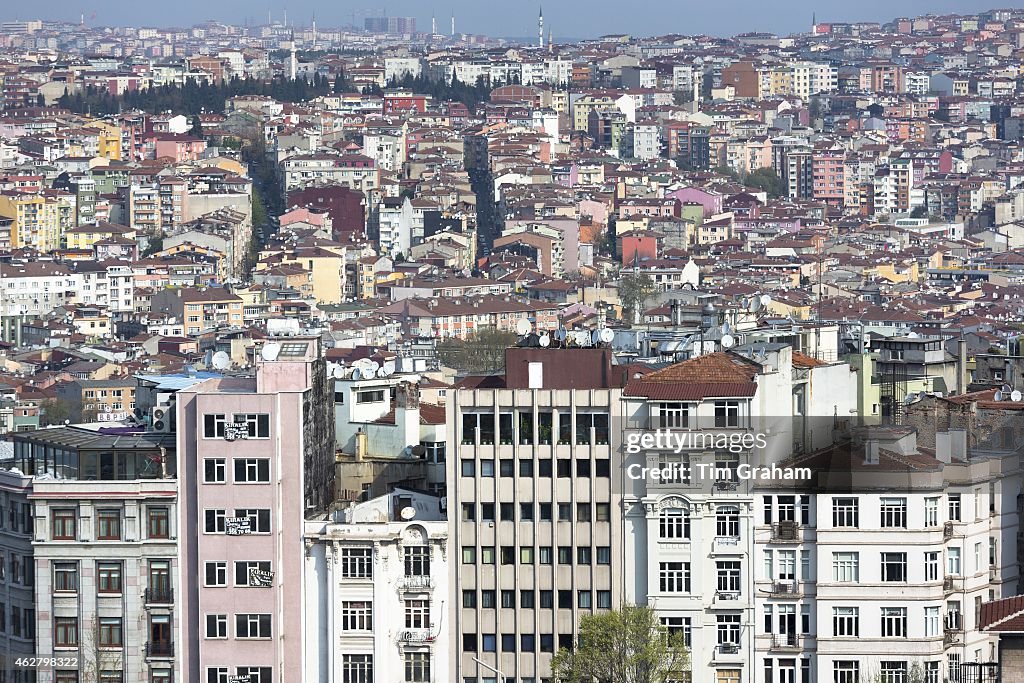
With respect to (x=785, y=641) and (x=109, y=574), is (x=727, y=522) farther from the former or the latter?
(x=109, y=574)

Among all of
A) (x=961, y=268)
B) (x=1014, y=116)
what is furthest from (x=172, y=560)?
(x=1014, y=116)

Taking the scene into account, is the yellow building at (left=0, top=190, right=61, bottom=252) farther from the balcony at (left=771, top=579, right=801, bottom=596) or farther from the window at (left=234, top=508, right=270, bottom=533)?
the balcony at (left=771, top=579, right=801, bottom=596)

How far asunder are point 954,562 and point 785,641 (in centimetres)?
121

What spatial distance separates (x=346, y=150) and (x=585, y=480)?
79071mm

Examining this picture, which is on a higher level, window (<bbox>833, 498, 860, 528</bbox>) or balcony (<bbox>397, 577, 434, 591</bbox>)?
window (<bbox>833, 498, 860, 528</bbox>)

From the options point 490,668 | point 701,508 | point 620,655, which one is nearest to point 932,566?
point 701,508

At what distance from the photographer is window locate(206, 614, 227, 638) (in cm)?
2108

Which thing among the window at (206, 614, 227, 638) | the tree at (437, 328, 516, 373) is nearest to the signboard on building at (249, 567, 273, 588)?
the window at (206, 614, 227, 638)

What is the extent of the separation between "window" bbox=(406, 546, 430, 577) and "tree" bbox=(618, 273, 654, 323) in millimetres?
45995

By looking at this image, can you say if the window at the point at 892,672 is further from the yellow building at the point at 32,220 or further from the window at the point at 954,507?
the yellow building at the point at 32,220

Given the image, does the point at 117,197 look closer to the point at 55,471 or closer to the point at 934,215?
the point at 934,215

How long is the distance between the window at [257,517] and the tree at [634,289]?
151ft

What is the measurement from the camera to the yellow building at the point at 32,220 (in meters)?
84.3

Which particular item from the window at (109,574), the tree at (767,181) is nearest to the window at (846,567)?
the window at (109,574)
